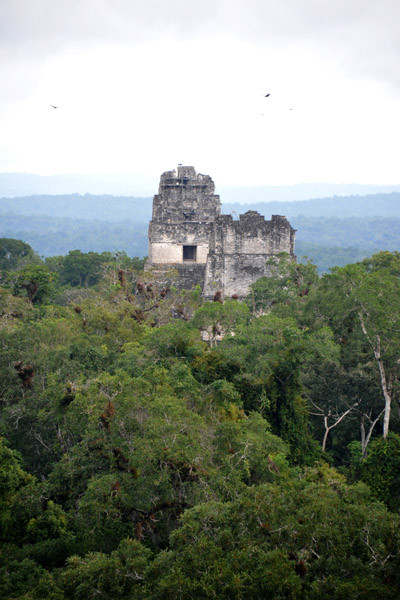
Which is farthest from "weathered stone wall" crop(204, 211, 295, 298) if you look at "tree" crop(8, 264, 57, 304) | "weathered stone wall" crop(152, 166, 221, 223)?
"tree" crop(8, 264, 57, 304)

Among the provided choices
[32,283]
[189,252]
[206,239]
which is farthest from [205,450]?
[32,283]

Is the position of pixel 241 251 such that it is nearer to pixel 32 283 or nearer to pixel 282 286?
pixel 282 286

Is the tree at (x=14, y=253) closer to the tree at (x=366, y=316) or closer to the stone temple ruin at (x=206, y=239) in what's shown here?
the stone temple ruin at (x=206, y=239)

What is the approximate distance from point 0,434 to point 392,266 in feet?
39.2

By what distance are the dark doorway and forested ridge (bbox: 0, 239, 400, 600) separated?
458cm

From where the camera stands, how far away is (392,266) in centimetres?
1814

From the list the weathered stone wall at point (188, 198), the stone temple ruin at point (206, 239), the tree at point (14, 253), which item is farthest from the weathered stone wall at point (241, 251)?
the tree at point (14, 253)

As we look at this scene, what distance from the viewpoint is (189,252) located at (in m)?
23.0

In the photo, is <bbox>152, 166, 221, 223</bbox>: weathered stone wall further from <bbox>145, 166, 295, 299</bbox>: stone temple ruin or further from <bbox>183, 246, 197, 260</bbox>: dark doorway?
<bbox>183, 246, 197, 260</bbox>: dark doorway

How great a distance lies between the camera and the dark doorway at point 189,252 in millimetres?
22861

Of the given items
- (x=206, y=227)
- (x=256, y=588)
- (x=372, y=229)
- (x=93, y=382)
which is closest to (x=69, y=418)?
(x=93, y=382)

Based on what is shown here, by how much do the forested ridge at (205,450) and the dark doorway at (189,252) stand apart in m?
4.58

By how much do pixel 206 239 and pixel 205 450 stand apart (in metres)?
13.8

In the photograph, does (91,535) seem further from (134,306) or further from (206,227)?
(206,227)
